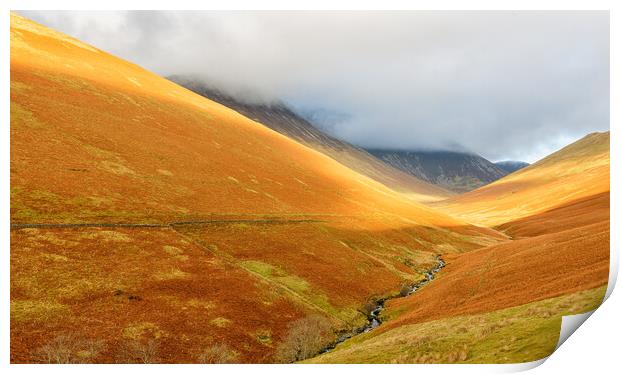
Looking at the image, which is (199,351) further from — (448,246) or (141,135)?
(448,246)

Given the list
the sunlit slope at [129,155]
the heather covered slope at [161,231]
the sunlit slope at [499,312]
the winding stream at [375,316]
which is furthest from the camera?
the sunlit slope at [129,155]

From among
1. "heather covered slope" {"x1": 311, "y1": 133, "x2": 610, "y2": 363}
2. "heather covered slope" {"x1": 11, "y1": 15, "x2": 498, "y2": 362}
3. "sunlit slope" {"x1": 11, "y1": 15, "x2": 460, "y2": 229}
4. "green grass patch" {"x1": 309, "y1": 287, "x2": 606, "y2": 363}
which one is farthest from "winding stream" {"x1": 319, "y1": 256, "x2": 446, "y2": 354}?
"sunlit slope" {"x1": 11, "y1": 15, "x2": 460, "y2": 229}

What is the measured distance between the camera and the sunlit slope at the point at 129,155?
59.2 metres

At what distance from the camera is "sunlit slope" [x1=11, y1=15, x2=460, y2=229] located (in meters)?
59.2

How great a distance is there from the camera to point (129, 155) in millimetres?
77875

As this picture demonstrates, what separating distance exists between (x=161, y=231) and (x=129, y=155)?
92.2ft

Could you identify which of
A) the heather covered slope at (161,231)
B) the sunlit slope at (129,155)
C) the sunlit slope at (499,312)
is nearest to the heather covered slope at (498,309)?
the sunlit slope at (499,312)

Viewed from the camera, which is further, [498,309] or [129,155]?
[129,155]

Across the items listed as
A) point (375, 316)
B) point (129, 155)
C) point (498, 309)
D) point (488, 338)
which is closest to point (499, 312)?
point (498, 309)

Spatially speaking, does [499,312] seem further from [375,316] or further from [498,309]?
[375,316]

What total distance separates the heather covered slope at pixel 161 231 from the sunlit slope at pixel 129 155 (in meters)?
0.41

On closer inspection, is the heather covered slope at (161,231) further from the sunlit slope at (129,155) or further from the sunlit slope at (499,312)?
the sunlit slope at (499,312)

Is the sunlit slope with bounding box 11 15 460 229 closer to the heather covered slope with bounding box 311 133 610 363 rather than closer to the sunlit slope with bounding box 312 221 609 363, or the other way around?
the heather covered slope with bounding box 311 133 610 363

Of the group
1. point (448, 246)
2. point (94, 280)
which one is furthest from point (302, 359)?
point (448, 246)
